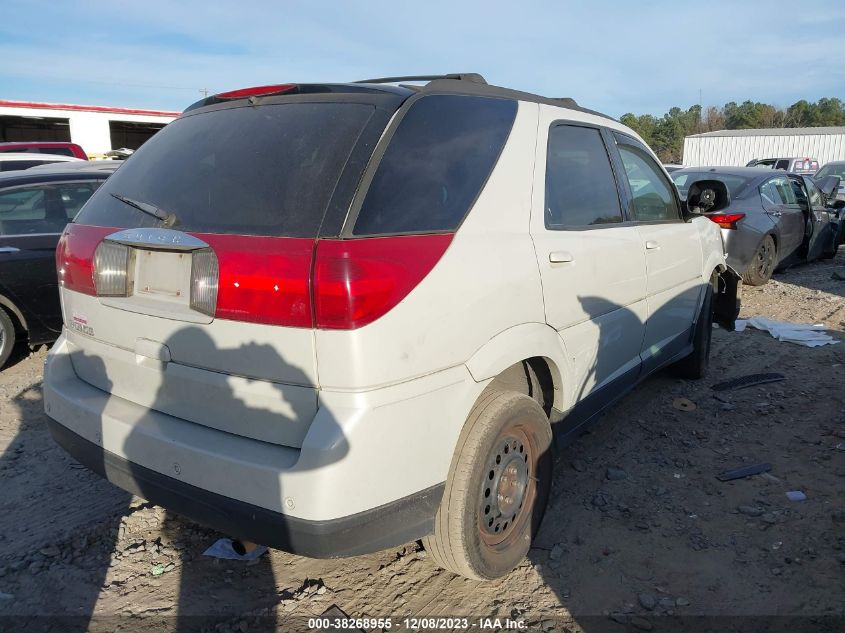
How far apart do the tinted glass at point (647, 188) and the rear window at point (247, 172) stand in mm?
2104

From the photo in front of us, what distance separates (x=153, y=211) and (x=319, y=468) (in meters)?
1.15

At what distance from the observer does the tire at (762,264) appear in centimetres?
862

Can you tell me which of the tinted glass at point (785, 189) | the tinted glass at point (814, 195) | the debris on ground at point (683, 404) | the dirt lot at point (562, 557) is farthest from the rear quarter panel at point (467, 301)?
the tinted glass at point (814, 195)

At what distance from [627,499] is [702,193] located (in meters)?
2.30

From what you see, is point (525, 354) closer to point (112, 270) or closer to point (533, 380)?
point (533, 380)

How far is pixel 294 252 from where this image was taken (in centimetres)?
202

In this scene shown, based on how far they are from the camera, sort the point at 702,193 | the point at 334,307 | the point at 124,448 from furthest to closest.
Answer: the point at 702,193, the point at 124,448, the point at 334,307

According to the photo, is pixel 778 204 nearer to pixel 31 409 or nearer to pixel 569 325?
pixel 569 325

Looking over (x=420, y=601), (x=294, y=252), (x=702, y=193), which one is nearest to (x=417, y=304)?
(x=294, y=252)

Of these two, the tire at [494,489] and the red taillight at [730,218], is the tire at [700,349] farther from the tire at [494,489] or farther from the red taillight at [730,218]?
the red taillight at [730,218]

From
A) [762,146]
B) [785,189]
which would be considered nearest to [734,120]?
[762,146]

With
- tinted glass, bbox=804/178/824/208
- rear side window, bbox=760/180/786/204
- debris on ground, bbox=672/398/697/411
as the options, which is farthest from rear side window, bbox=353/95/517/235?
tinted glass, bbox=804/178/824/208

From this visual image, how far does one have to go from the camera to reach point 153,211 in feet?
7.82

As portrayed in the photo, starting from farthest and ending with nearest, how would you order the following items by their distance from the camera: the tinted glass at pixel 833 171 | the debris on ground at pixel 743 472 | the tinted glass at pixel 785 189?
the tinted glass at pixel 833 171
the tinted glass at pixel 785 189
the debris on ground at pixel 743 472
